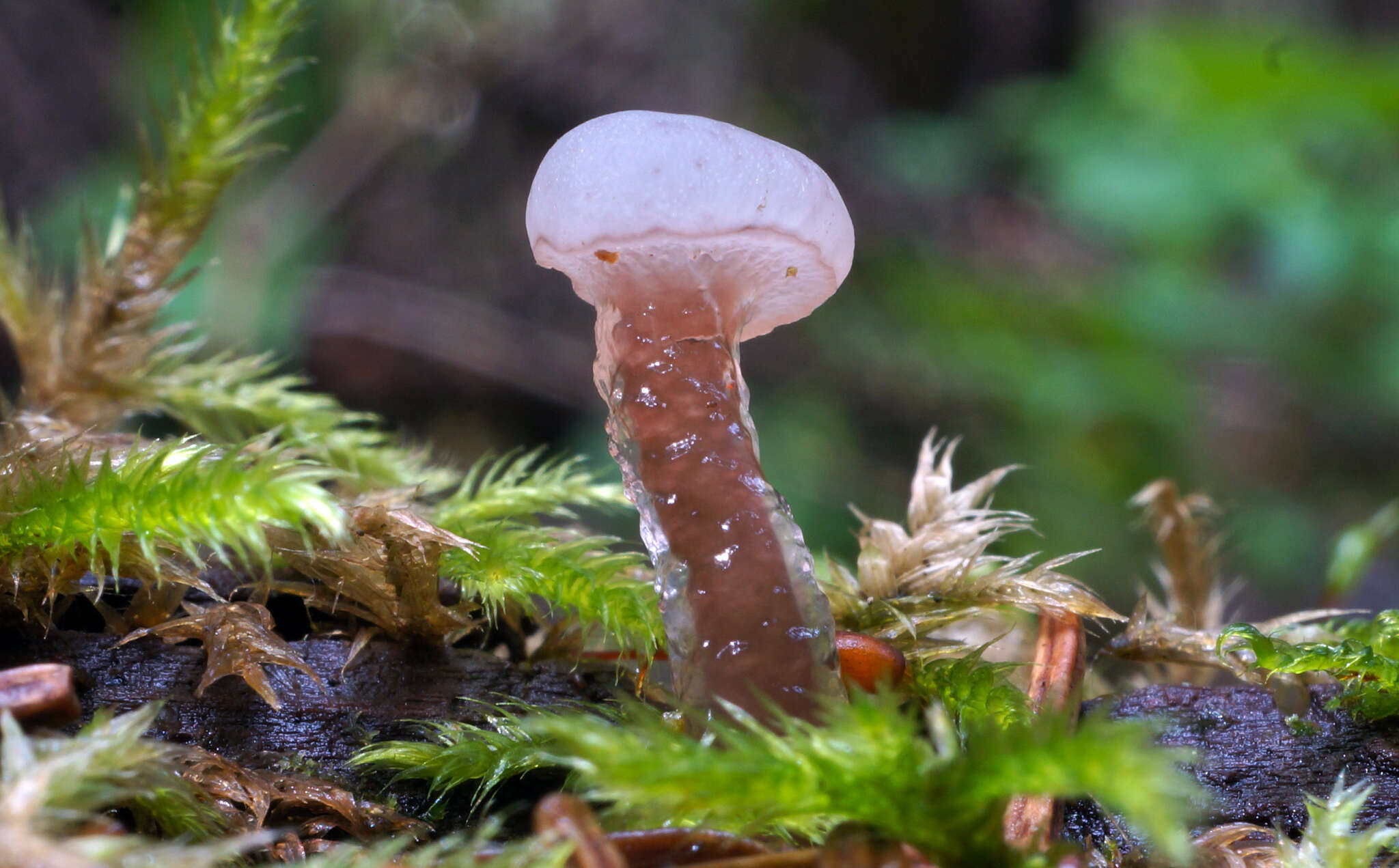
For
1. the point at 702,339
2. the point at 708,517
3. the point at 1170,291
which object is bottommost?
the point at 708,517

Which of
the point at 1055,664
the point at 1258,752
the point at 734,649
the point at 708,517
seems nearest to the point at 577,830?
the point at 734,649

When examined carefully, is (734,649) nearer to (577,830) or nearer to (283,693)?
(577,830)

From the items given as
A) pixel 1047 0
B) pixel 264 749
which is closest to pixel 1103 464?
pixel 1047 0

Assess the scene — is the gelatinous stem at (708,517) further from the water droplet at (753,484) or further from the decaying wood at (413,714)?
the decaying wood at (413,714)

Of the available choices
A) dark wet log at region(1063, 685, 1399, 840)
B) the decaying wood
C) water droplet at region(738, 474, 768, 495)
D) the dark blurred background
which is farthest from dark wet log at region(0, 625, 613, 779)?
the dark blurred background

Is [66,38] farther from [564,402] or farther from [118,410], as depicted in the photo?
[118,410]

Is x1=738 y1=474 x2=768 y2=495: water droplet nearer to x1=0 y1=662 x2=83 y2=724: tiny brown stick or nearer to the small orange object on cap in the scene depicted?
the small orange object on cap
